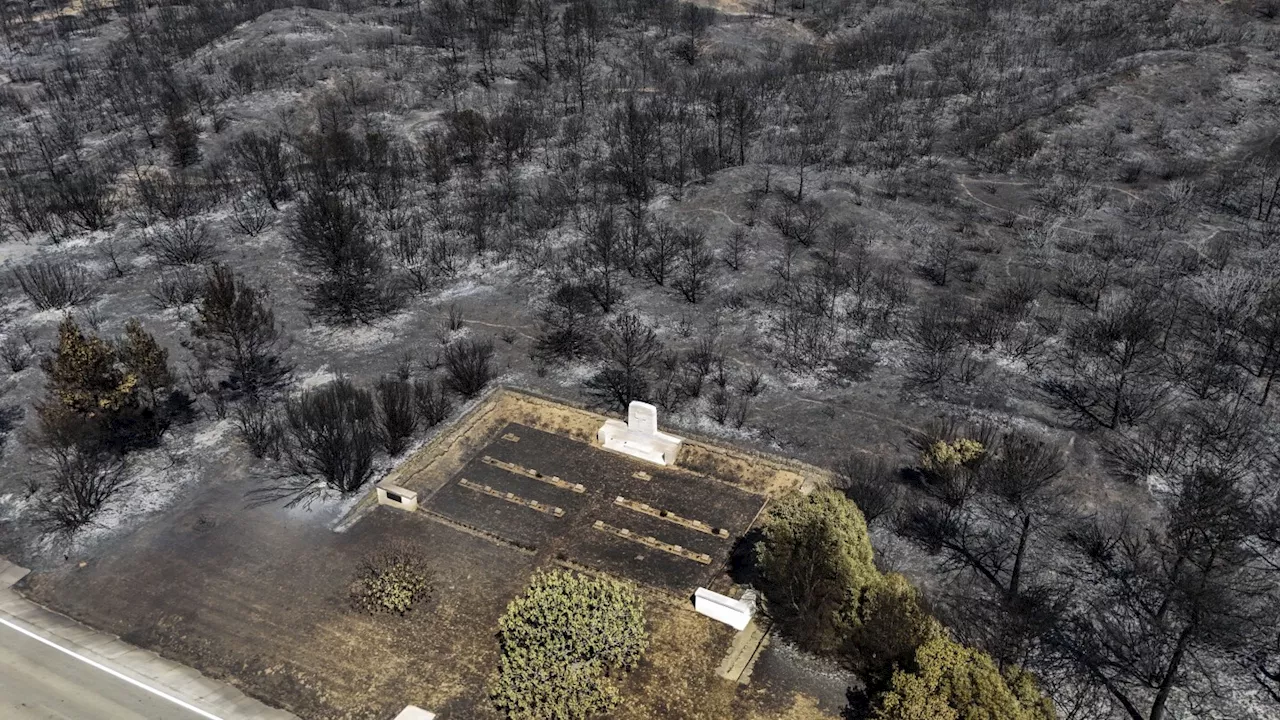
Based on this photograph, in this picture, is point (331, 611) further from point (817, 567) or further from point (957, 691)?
point (957, 691)

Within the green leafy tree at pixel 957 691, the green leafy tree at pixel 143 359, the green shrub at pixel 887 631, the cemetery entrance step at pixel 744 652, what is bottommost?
the cemetery entrance step at pixel 744 652

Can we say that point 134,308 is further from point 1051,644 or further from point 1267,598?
point 1267,598

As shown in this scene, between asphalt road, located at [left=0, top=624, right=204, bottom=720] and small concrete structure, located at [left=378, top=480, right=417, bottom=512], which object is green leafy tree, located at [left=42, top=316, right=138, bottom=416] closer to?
asphalt road, located at [left=0, top=624, right=204, bottom=720]

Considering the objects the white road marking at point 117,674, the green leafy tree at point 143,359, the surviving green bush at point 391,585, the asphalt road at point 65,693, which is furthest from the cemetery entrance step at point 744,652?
the green leafy tree at point 143,359

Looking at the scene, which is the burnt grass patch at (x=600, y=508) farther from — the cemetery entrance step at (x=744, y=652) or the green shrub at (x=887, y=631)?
the green shrub at (x=887, y=631)

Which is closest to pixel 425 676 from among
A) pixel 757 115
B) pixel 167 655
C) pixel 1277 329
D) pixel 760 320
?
pixel 167 655

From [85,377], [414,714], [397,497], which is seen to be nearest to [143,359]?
[85,377]
